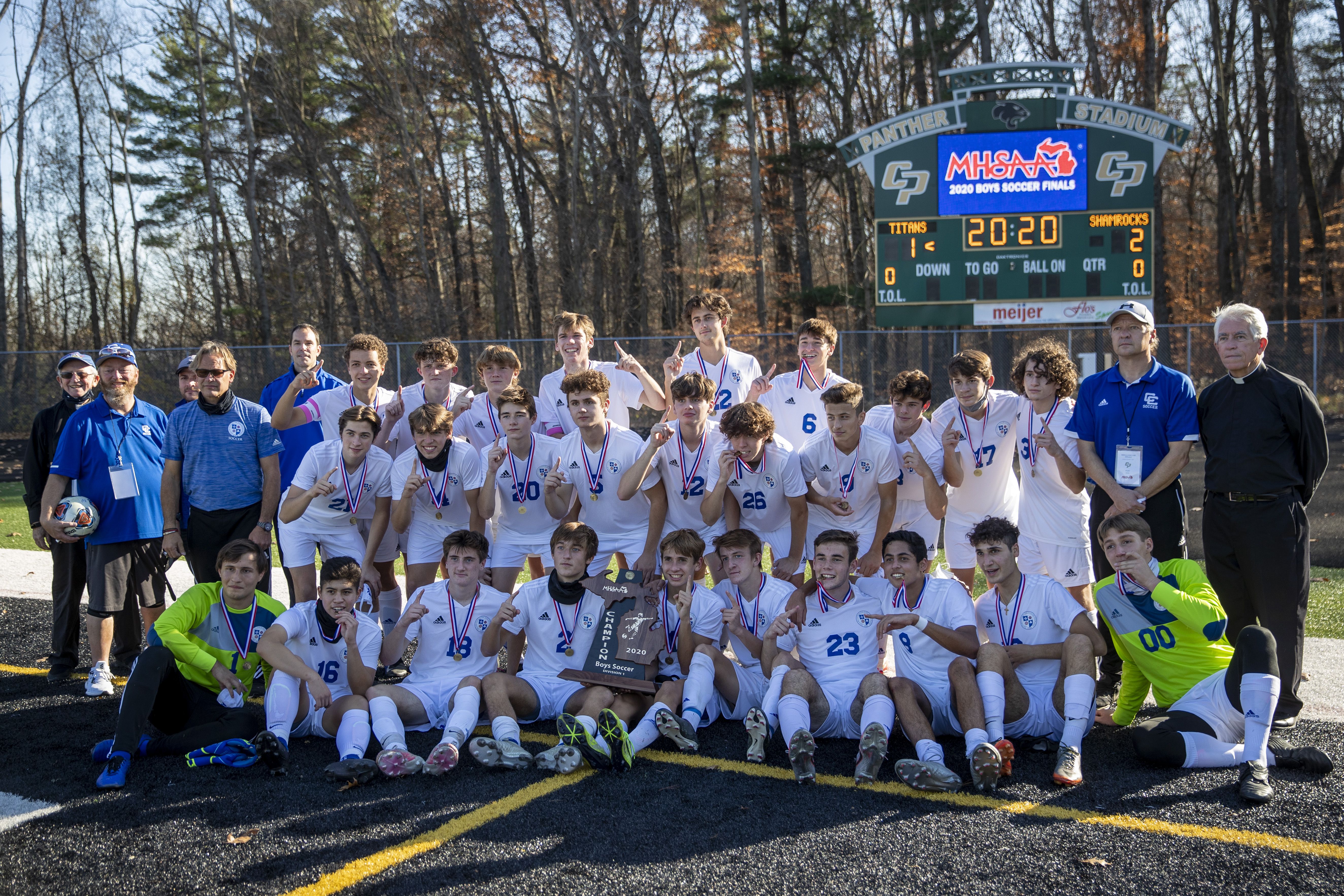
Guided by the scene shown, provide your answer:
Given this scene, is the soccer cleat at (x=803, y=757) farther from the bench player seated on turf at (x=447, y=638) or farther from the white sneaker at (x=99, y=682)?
the white sneaker at (x=99, y=682)

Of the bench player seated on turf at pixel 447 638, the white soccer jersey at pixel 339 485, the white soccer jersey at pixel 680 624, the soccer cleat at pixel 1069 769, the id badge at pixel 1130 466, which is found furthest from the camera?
the white soccer jersey at pixel 339 485

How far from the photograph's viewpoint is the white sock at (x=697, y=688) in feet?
16.1

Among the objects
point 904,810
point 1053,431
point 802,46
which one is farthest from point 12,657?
point 802,46

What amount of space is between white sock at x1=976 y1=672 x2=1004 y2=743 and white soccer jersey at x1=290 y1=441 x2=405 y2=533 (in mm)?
3688

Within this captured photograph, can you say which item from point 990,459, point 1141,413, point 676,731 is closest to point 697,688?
point 676,731

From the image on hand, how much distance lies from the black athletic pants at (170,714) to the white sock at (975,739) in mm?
3634

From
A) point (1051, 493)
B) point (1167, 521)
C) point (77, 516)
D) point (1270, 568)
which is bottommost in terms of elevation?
point (1270, 568)

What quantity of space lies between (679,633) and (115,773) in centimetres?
283

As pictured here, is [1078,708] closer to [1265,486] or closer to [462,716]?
[1265,486]

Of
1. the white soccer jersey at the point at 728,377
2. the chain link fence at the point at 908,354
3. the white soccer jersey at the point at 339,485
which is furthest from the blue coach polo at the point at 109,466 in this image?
the chain link fence at the point at 908,354

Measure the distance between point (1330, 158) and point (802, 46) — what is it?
59.0 ft

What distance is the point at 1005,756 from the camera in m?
4.32

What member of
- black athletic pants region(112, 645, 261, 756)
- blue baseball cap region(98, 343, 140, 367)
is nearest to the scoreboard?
blue baseball cap region(98, 343, 140, 367)

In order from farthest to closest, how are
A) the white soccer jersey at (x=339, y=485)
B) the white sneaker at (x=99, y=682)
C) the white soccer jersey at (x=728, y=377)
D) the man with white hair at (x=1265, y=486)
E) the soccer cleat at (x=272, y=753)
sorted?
the white soccer jersey at (x=728, y=377) < the white soccer jersey at (x=339, y=485) < the white sneaker at (x=99, y=682) < the man with white hair at (x=1265, y=486) < the soccer cleat at (x=272, y=753)
